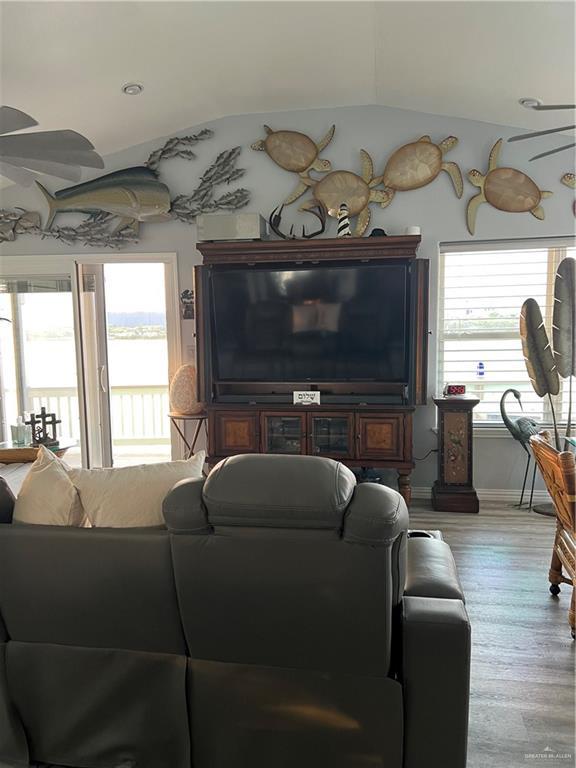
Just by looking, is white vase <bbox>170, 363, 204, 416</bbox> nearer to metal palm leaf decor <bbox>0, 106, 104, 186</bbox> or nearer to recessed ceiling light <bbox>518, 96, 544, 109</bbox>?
metal palm leaf decor <bbox>0, 106, 104, 186</bbox>

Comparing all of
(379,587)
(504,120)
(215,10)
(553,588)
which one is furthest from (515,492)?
(215,10)

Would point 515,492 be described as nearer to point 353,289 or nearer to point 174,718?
point 353,289

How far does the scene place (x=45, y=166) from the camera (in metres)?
2.87

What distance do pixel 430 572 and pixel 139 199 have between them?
389 centimetres

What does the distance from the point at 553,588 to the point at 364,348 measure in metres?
2.08

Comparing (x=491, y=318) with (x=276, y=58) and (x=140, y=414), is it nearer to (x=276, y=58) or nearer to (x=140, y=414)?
(x=276, y=58)

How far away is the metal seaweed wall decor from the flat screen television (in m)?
0.71

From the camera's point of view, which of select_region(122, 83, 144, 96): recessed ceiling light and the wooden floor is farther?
select_region(122, 83, 144, 96): recessed ceiling light

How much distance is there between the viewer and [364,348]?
13.6 feet

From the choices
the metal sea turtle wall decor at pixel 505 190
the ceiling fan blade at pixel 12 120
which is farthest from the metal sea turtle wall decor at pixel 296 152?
the ceiling fan blade at pixel 12 120

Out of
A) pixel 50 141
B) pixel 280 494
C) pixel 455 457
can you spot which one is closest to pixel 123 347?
pixel 50 141

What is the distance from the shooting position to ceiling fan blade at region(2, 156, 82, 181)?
281 centimetres

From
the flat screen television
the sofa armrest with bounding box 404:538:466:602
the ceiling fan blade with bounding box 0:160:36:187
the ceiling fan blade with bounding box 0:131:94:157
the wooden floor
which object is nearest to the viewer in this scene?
the sofa armrest with bounding box 404:538:466:602

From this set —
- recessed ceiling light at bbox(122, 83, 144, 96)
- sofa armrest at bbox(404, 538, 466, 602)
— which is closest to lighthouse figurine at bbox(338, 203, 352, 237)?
recessed ceiling light at bbox(122, 83, 144, 96)
